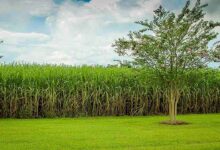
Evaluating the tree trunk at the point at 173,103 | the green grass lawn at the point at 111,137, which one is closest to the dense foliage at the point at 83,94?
the tree trunk at the point at 173,103

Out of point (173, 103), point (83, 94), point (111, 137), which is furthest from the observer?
point (83, 94)

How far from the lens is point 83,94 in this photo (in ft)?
71.7

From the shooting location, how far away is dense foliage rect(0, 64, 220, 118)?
21047 millimetres

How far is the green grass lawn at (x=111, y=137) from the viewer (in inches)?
456

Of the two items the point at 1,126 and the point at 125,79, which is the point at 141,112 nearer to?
the point at 125,79

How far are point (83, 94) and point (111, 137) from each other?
8.81 metres

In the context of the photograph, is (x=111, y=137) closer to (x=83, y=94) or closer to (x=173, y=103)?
(x=173, y=103)

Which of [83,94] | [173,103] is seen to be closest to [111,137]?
[173,103]

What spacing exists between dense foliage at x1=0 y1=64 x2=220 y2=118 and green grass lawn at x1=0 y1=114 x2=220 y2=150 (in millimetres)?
4338

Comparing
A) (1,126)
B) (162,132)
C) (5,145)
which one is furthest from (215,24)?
(5,145)

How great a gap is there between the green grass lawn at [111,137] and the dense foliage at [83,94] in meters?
4.34

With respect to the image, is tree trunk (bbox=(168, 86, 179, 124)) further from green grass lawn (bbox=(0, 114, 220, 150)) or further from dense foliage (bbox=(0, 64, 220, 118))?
dense foliage (bbox=(0, 64, 220, 118))

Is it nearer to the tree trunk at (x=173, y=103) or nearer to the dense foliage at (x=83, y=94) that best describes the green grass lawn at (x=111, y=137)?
the tree trunk at (x=173, y=103)

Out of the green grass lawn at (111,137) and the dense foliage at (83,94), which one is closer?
the green grass lawn at (111,137)
